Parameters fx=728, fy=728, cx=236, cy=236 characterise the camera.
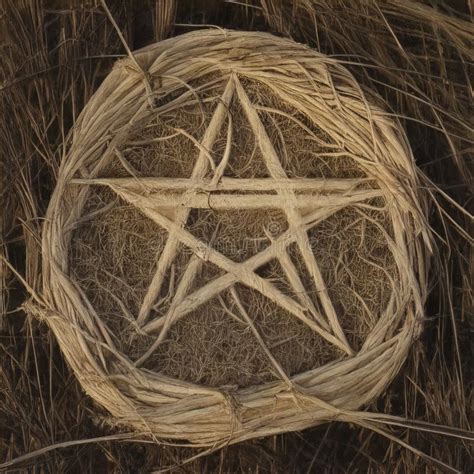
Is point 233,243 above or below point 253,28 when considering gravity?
below

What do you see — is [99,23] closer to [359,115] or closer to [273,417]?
[359,115]

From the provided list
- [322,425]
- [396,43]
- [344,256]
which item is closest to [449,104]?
[396,43]

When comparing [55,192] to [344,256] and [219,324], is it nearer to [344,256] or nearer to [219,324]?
[219,324]

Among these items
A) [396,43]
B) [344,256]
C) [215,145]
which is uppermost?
[396,43]

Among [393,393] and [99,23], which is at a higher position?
[99,23]
